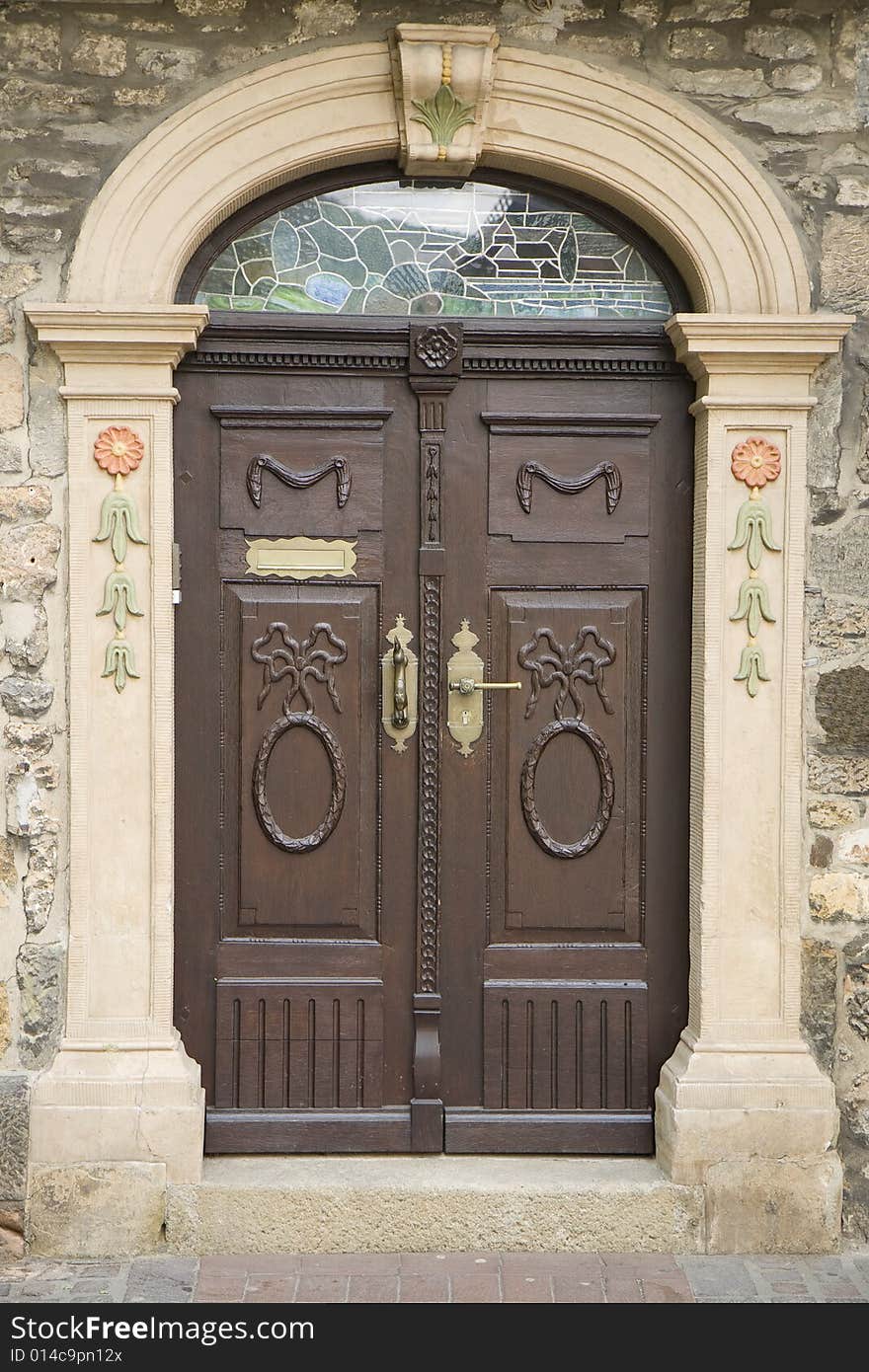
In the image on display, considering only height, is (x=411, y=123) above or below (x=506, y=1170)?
above

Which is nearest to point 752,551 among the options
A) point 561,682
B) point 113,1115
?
point 561,682

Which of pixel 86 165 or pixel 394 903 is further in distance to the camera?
pixel 394 903

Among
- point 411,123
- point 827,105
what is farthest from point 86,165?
point 827,105

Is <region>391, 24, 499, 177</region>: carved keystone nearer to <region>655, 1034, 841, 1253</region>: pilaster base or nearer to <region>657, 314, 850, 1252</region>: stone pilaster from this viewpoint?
<region>657, 314, 850, 1252</region>: stone pilaster

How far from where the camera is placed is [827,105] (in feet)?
13.2

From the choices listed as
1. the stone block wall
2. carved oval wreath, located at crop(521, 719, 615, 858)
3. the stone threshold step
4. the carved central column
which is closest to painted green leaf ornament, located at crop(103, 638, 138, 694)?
the stone block wall

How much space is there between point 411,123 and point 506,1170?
10.0 ft

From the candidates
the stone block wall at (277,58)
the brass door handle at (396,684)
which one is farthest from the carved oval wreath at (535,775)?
the stone block wall at (277,58)

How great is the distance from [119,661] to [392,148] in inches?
65.9

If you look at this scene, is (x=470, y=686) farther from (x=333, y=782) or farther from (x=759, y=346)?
(x=759, y=346)

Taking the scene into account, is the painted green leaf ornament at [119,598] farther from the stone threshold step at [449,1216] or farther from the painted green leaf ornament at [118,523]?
the stone threshold step at [449,1216]

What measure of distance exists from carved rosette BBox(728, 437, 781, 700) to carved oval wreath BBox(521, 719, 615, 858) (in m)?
0.48

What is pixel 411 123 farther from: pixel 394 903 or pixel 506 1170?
pixel 506 1170

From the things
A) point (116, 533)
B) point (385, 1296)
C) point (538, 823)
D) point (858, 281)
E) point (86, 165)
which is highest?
point (86, 165)
